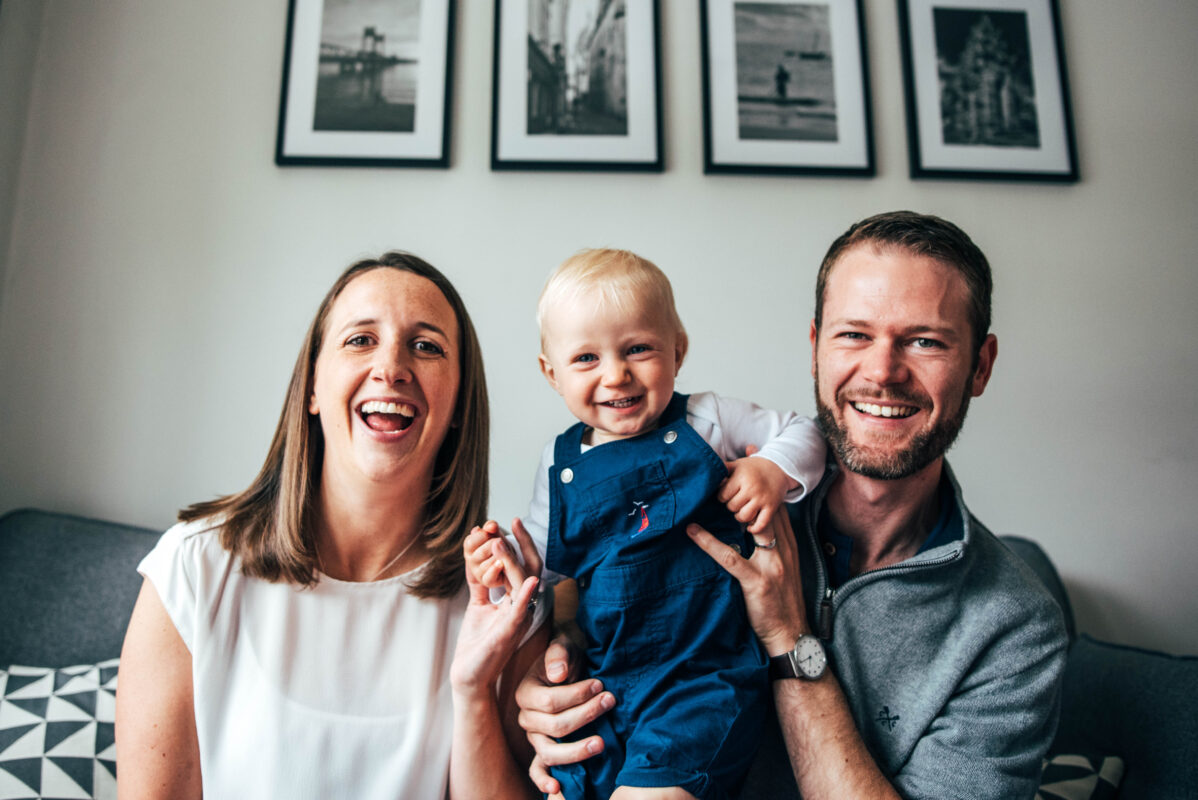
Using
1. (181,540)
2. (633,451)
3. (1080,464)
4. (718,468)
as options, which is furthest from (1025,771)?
(181,540)

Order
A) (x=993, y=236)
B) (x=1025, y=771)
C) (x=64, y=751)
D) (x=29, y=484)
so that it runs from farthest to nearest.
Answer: (x=993, y=236) < (x=29, y=484) < (x=64, y=751) < (x=1025, y=771)

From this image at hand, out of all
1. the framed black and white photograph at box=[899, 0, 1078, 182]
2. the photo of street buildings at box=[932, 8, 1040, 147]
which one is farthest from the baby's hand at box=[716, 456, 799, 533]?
the photo of street buildings at box=[932, 8, 1040, 147]

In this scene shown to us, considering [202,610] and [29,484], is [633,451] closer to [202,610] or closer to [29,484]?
[202,610]

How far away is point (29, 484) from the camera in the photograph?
2076 mm

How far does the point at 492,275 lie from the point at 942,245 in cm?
134

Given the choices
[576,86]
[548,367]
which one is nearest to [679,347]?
[548,367]

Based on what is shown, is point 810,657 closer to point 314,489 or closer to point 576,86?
point 314,489

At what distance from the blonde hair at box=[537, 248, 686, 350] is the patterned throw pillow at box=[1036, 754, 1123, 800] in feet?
4.26

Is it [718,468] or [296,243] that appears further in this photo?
[296,243]

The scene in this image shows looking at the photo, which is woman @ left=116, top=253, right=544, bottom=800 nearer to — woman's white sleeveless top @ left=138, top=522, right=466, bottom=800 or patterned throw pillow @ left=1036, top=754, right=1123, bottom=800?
woman's white sleeveless top @ left=138, top=522, right=466, bottom=800

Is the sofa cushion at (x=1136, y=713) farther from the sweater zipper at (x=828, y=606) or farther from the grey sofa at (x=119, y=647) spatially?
the sweater zipper at (x=828, y=606)

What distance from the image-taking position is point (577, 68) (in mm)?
2201

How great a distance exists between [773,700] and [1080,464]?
1.62 meters

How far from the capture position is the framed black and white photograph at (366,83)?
84.2 inches
